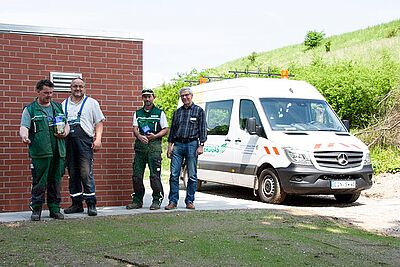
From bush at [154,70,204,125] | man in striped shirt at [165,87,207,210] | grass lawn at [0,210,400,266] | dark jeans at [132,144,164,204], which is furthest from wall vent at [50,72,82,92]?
bush at [154,70,204,125]

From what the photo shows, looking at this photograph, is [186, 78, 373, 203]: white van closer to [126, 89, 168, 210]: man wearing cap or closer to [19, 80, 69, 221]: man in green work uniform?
[126, 89, 168, 210]: man wearing cap

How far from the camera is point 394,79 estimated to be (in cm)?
2042

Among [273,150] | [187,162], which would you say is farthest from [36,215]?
[273,150]

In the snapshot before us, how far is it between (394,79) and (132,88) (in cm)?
1173

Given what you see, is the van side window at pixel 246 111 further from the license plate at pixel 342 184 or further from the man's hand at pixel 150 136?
the man's hand at pixel 150 136

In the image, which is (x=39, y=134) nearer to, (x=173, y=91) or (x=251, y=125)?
(x=251, y=125)

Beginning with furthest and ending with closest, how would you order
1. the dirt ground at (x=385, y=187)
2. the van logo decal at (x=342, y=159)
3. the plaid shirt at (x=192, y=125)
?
the dirt ground at (x=385, y=187) < the van logo decal at (x=342, y=159) < the plaid shirt at (x=192, y=125)

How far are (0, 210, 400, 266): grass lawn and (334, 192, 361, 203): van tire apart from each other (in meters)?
A: 3.48

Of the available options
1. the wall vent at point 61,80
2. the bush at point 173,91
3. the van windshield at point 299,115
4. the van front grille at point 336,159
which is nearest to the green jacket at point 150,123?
the wall vent at point 61,80

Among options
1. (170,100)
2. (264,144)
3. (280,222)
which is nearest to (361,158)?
(264,144)

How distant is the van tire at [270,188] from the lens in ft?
40.4

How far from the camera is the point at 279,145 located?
1230 cm

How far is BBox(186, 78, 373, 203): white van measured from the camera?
1212 centimetres

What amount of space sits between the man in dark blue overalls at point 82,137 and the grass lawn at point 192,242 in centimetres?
63
